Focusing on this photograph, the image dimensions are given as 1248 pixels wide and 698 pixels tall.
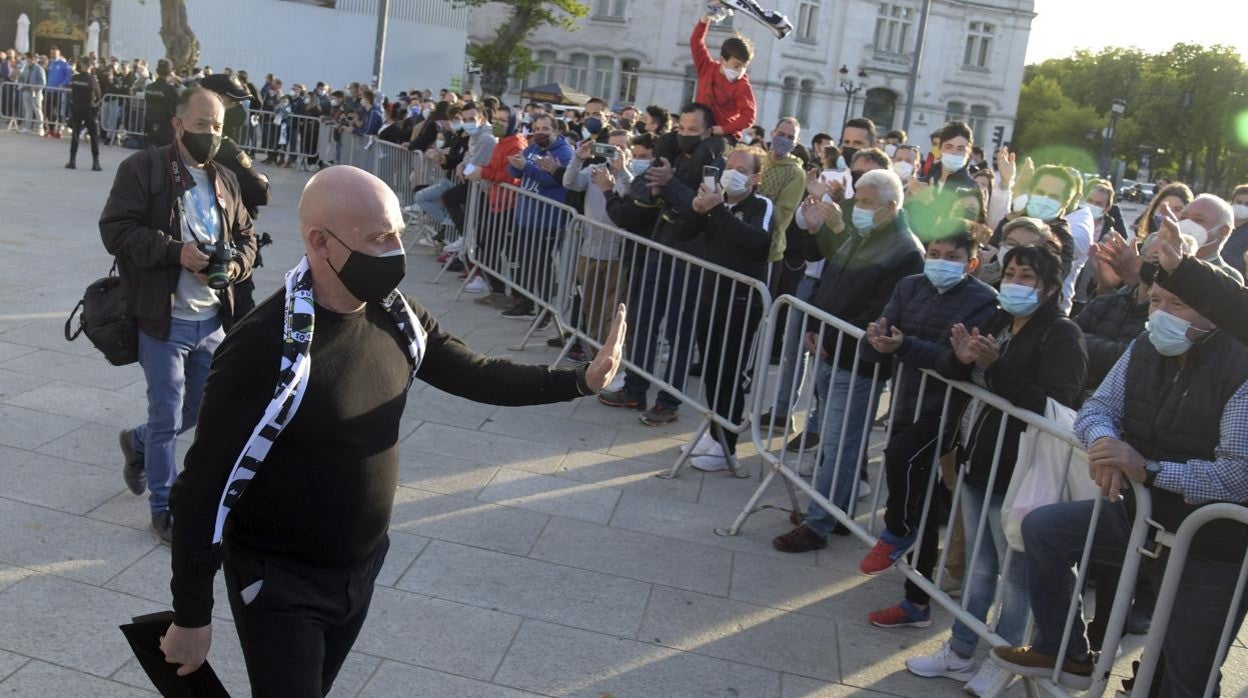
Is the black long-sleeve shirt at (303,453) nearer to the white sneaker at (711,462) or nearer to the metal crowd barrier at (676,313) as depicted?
the metal crowd barrier at (676,313)

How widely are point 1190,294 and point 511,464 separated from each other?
3.93 m

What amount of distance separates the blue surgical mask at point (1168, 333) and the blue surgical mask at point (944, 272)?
4.01ft

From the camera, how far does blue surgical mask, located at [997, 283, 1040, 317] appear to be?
4.29 metres

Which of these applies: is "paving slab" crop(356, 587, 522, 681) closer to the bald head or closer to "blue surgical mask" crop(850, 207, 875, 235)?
the bald head

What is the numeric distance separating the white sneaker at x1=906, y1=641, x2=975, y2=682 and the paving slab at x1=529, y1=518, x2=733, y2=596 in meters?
0.94

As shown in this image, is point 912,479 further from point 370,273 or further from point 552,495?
point 370,273

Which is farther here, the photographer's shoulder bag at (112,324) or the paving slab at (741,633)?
the photographer's shoulder bag at (112,324)

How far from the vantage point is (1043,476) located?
4008mm

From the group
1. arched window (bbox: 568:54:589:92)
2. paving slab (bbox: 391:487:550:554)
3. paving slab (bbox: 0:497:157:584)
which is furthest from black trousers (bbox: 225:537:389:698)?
arched window (bbox: 568:54:589:92)

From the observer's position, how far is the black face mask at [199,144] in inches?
184

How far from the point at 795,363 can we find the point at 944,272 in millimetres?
1568

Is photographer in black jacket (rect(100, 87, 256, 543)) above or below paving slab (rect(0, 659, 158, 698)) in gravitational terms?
above

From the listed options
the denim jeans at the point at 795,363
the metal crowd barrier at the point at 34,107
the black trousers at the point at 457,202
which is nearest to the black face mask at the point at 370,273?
the denim jeans at the point at 795,363

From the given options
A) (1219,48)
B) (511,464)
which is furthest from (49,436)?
(1219,48)
